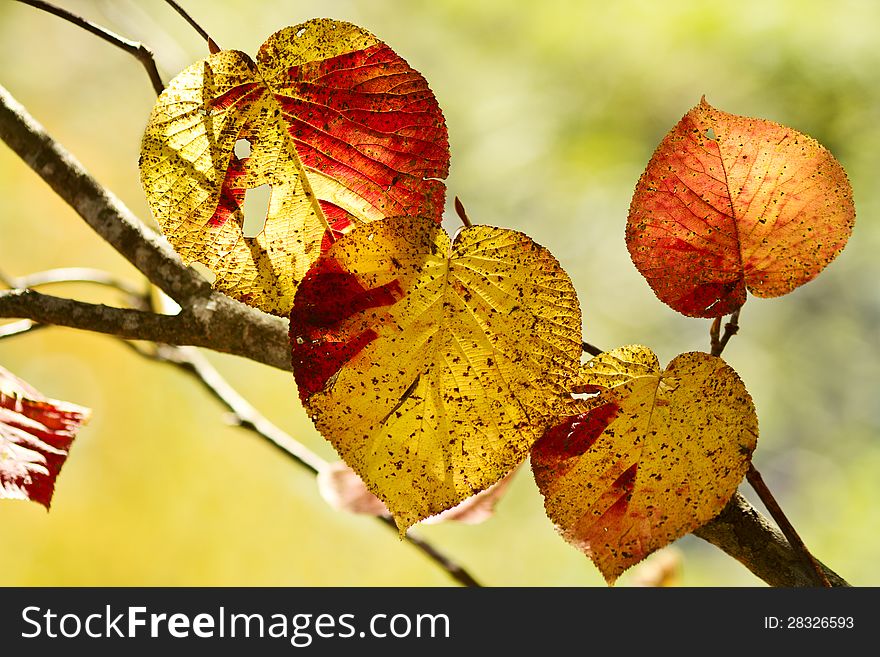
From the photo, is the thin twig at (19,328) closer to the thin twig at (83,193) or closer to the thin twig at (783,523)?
the thin twig at (83,193)

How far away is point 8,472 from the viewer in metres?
0.15

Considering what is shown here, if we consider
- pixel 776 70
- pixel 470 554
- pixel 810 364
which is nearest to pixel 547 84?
pixel 776 70

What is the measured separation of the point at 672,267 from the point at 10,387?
5.4 inches

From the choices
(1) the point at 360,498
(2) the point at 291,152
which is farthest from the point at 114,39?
(1) the point at 360,498

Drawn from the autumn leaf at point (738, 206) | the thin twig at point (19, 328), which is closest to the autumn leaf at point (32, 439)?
the thin twig at point (19, 328)

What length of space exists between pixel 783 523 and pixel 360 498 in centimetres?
13

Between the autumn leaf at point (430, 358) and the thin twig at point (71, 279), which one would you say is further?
the thin twig at point (71, 279)

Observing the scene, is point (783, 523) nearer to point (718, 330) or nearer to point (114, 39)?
point (718, 330)

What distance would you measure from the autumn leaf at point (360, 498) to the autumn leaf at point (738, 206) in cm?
11

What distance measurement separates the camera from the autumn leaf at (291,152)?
126 millimetres

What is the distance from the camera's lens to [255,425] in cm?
26

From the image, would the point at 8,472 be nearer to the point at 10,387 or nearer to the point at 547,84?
the point at 10,387

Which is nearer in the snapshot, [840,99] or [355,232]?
[355,232]

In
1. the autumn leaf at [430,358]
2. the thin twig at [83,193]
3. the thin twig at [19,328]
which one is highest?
the thin twig at [83,193]
